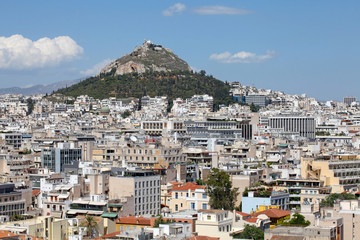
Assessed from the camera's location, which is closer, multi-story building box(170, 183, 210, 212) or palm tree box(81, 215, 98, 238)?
palm tree box(81, 215, 98, 238)

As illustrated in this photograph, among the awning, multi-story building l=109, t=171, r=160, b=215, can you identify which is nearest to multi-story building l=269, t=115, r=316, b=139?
multi-story building l=109, t=171, r=160, b=215

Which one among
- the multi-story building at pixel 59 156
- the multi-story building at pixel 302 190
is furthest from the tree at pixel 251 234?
the multi-story building at pixel 59 156

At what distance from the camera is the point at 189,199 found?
59.6 m

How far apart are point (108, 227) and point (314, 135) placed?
362 feet

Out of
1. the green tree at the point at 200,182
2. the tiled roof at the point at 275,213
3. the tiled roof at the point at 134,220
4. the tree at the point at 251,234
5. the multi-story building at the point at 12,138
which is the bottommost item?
the tree at the point at 251,234

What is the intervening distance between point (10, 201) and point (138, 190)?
9.12 m

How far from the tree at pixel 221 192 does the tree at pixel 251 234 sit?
1101cm

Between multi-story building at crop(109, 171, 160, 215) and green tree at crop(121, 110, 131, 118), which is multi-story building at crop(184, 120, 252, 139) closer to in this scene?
green tree at crop(121, 110, 131, 118)

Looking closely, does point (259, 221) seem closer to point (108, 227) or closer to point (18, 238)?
point (108, 227)

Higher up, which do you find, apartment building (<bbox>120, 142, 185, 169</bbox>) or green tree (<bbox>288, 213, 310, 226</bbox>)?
apartment building (<bbox>120, 142, 185, 169</bbox>)

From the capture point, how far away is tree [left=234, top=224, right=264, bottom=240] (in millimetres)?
45031

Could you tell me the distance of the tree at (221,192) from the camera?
57062 mm

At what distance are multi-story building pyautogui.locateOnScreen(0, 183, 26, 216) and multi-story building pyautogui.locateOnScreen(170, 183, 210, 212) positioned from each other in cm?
1112

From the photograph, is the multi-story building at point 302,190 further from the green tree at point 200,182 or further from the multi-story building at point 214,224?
the multi-story building at point 214,224
